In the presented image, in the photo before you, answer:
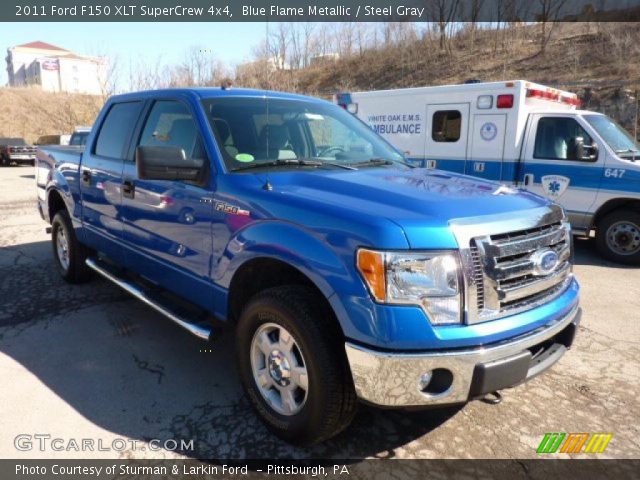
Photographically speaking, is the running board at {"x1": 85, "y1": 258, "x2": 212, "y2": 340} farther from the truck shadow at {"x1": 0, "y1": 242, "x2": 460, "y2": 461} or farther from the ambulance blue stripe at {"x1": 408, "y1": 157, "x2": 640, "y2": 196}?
the ambulance blue stripe at {"x1": 408, "y1": 157, "x2": 640, "y2": 196}

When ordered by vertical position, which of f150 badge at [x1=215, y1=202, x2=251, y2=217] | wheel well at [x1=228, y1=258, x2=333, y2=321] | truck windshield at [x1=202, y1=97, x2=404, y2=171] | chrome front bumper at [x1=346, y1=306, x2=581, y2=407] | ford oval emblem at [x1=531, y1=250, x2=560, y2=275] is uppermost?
truck windshield at [x1=202, y1=97, x2=404, y2=171]

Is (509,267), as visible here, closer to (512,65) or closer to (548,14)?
(512,65)

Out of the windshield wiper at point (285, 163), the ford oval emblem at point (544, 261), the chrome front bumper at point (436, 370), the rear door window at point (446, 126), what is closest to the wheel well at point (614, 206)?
the rear door window at point (446, 126)

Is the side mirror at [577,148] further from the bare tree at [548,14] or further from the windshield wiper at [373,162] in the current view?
the bare tree at [548,14]

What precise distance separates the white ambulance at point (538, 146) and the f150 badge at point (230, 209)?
4.27 metres

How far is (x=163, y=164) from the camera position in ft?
9.42

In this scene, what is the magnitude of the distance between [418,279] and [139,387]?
2.16 meters

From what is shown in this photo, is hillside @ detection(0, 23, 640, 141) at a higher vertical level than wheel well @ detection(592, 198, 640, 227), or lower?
higher

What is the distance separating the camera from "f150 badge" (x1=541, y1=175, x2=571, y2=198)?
7.29m

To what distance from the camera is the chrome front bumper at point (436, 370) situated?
2.17 metres

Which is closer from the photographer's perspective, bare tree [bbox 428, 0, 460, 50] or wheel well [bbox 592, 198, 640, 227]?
wheel well [bbox 592, 198, 640, 227]

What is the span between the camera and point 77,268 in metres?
5.18

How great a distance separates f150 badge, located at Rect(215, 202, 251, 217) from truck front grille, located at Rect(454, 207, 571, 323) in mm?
1197

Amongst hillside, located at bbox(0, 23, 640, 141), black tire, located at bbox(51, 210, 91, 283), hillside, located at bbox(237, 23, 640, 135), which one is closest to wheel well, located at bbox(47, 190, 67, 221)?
black tire, located at bbox(51, 210, 91, 283)
